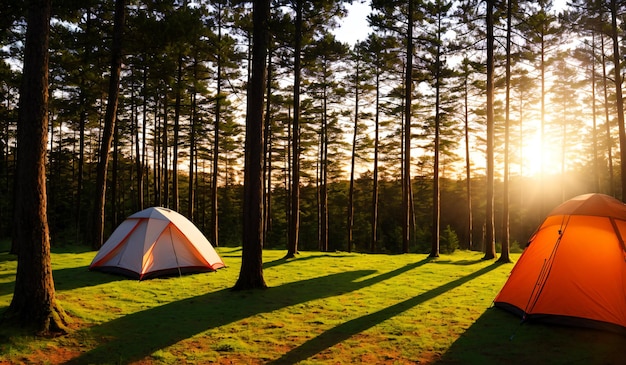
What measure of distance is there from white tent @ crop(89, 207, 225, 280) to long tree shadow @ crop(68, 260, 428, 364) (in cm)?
257

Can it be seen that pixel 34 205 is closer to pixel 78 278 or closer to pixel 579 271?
pixel 78 278

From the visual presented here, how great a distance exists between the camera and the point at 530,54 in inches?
708

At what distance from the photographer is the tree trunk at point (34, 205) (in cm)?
651

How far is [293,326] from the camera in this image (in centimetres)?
752

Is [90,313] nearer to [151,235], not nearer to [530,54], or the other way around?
[151,235]

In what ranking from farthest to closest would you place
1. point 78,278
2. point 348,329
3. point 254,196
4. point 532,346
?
point 78,278
point 254,196
point 348,329
point 532,346

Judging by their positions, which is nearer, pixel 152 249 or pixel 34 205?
pixel 34 205

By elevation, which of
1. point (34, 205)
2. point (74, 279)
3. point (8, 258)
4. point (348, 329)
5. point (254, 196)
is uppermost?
point (254, 196)

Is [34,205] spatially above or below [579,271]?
above

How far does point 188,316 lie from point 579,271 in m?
7.42

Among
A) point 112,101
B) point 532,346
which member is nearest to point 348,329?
point 532,346

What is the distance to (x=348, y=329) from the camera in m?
7.34

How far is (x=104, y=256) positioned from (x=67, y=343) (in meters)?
6.24

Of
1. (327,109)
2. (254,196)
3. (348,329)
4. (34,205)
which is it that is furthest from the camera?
(327,109)
